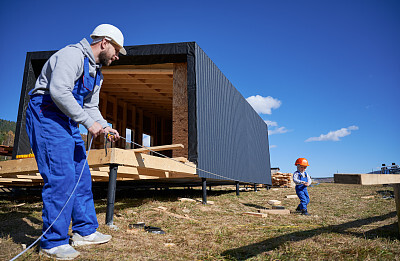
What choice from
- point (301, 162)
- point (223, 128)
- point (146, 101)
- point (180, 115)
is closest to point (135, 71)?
point (180, 115)

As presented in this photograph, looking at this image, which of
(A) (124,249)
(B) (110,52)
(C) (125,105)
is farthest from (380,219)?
(C) (125,105)

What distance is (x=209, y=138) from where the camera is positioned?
7410mm

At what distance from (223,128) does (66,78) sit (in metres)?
6.63

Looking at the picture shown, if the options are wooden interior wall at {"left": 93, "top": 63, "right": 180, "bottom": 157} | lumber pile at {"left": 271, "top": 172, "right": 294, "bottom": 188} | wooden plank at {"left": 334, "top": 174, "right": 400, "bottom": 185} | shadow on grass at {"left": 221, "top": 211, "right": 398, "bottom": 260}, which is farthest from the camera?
lumber pile at {"left": 271, "top": 172, "right": 294, "bottom": 188}

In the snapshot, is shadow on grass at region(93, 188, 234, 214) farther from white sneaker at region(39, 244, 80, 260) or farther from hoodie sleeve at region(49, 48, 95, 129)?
hoodie sleeve at region(49, 48, 95, 129)

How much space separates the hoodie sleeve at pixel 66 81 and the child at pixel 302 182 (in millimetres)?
5158

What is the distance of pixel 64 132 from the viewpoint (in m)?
2.54

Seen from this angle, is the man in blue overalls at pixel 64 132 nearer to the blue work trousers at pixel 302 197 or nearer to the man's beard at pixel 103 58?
the man's beard at pixel 103 58

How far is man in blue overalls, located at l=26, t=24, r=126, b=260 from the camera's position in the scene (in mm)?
2357

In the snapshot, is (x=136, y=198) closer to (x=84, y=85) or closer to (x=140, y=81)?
(x=140, y=81)

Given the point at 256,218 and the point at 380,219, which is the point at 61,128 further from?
the point at 380,219

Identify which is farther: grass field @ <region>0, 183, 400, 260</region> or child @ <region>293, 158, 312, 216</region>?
child @ <region>293, 158, 312, 216</region>

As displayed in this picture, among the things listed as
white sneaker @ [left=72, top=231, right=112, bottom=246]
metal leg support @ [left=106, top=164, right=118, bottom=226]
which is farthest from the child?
white sneaker @ [left=72, top=231, right=112, bottom=246]

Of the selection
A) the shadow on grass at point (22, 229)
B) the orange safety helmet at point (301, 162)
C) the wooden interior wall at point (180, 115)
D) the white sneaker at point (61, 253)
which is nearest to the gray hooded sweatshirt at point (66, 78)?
the white sneaker at point (61, 253)
